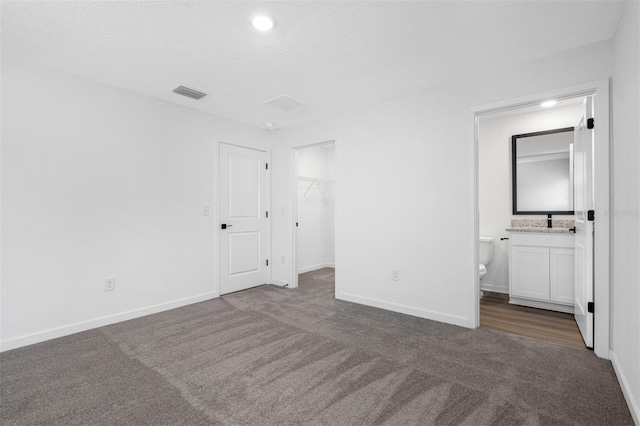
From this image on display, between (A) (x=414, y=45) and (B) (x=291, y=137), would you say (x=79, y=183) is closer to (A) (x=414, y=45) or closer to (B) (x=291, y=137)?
(B) (x=291, y=137)

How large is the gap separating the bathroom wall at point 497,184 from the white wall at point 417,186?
131 cm

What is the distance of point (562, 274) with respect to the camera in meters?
3.39

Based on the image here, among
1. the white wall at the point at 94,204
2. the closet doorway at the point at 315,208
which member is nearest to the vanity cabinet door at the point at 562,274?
the closet doorway at the point at 315,208

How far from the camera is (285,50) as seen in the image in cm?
244

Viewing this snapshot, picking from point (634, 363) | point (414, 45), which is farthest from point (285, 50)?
point (634, 363)

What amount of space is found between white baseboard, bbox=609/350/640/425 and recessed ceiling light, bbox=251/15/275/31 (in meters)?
2.99

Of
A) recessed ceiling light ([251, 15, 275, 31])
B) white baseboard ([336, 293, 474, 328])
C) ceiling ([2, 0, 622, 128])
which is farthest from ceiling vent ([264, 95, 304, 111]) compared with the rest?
white baseboard ([336, 293, 474, 328])

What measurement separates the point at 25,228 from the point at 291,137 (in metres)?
3.02

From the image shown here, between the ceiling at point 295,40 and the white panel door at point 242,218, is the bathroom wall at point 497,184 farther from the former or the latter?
the white panel door at point 242,218

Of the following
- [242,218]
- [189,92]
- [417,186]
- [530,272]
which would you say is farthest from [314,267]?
[189,92]

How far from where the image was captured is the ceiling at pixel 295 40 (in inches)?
77.3

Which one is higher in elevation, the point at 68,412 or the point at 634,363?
the point at 634,363

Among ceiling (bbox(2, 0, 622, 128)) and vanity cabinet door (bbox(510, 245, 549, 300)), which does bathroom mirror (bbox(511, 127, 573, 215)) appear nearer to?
vanity cabinet door (bbox(510, 245, 549, 300))

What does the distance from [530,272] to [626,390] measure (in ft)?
6.34
